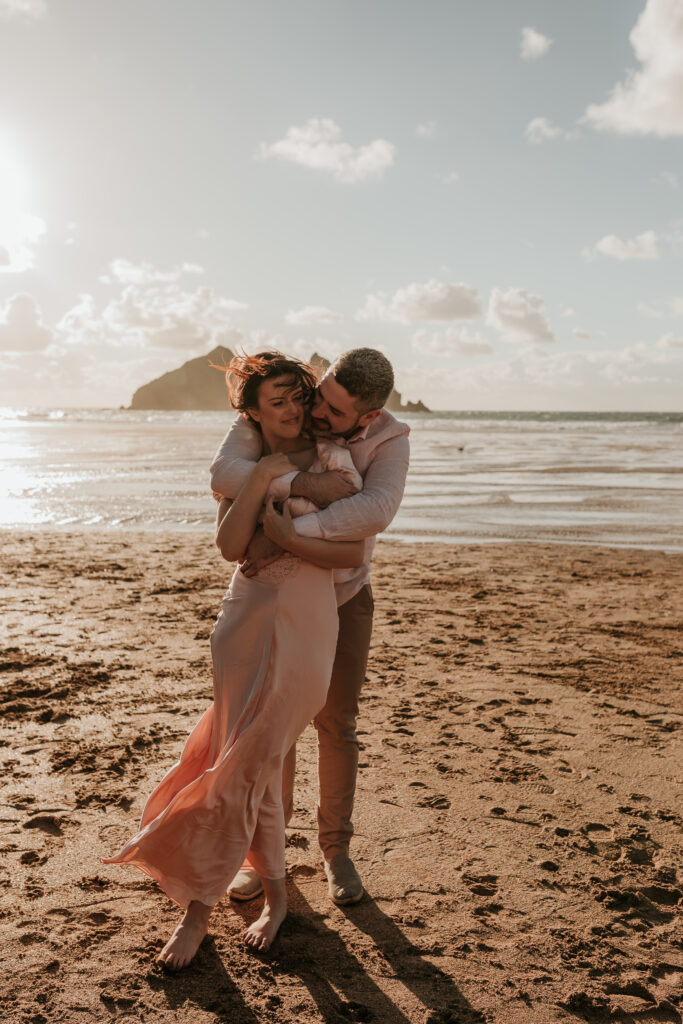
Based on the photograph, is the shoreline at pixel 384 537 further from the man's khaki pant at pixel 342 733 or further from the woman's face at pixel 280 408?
the woman's face at pixel 280 408

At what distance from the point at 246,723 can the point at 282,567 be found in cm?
54

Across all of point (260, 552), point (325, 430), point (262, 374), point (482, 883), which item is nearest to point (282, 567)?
point (260, 552)

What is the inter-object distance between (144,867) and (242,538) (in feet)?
4.02

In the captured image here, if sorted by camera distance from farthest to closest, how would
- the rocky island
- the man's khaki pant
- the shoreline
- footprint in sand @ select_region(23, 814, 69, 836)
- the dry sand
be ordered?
the rocky island < the shoreline < footprint in sand @ select_region(23, 814, 69, 836) < the man's khaki pant < the dry sand

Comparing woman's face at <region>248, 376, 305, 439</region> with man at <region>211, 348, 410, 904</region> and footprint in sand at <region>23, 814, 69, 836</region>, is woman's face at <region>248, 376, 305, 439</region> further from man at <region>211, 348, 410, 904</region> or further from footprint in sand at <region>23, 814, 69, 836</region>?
footprint in sand at <region>23, 814, 69, 836</region>

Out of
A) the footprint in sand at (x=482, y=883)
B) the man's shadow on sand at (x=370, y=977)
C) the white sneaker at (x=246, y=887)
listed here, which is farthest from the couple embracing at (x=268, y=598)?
the footprint in sand at (x=482, y=883)

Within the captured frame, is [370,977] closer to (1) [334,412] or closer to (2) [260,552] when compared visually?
(2) [260,552]

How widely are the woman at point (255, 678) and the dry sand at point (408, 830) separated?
0.30 metres

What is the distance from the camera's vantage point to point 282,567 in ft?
9.01

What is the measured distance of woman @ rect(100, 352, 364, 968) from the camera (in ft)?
8.88

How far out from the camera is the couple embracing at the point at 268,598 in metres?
2.70

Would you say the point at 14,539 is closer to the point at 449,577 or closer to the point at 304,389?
the point at 449,577

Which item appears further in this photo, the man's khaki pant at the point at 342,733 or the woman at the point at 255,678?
the man's khaki pant at the point at 342,733

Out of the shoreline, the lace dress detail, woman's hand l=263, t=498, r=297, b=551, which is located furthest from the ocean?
Result: woman's hand l=263, t=498, r=297, b=551
